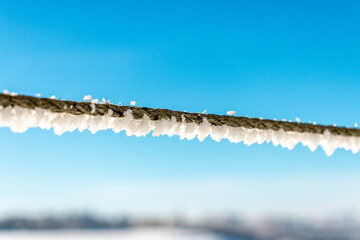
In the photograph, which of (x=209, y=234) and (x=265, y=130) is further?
(x=209, y=234)

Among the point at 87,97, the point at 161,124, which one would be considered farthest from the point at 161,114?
the point at 87,97

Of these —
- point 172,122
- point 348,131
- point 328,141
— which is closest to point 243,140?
point 172,122

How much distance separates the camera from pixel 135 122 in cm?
115

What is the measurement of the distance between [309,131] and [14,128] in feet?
3.60

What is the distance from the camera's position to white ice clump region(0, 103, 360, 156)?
0.98m

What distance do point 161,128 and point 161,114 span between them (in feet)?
0.16

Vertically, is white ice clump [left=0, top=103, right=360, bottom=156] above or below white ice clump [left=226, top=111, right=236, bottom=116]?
below

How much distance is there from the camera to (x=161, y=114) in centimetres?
117

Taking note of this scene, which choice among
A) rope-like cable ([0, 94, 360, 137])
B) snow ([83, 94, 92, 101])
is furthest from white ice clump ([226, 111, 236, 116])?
snow ([83, 94, 92, 101])

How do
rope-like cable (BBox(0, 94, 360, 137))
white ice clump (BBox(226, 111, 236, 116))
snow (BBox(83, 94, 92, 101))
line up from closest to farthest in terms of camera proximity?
rope-like cable (BBox(0, 94, 360, 137))
snow (BBox(83, 94, 92, 101))
white ice clump (BBox(226, 111, 236, 116))

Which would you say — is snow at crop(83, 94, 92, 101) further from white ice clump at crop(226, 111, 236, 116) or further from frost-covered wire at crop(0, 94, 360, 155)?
white ice clump at crop(226, 111, 236, 116)

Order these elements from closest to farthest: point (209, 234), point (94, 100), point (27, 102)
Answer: point (27, 102) → point (94, 100) → point (209, 234)

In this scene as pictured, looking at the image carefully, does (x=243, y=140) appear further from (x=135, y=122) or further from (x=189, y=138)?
(x=135, y=122)

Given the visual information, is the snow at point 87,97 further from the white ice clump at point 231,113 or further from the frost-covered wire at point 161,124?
the white ice clump at point 231,113
